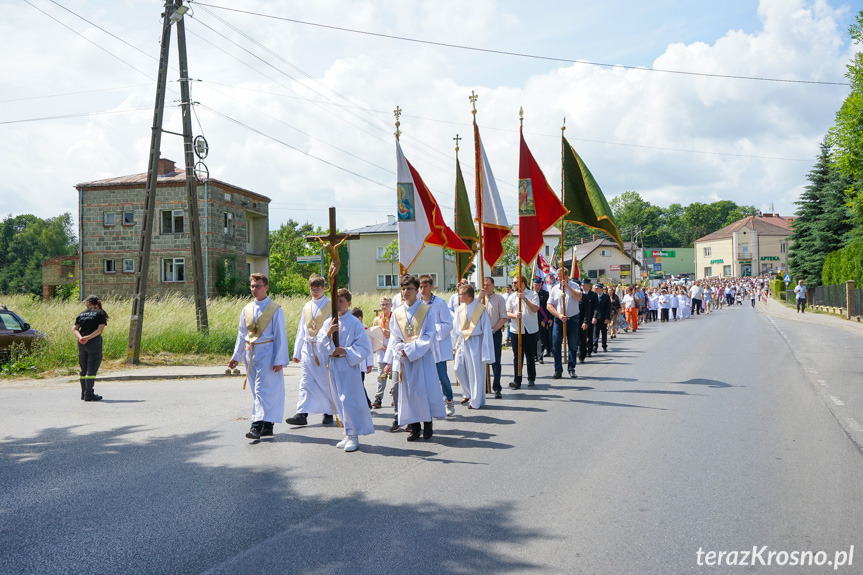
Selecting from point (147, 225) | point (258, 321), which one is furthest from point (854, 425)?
point (147, 225)

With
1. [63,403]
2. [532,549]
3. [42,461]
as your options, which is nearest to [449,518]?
[532,549]

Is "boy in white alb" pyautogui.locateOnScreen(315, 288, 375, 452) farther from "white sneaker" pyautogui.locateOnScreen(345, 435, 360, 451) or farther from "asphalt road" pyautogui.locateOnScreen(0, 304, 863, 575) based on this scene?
"asphalt road" pyautogui.locateOnScreen(0, 304, 863, 575)

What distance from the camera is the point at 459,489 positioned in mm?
5953

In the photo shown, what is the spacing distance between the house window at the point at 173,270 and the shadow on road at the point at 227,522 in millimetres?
36781

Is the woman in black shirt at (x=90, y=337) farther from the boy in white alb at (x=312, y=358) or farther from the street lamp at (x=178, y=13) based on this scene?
the street lamp at (x=178, y=13)

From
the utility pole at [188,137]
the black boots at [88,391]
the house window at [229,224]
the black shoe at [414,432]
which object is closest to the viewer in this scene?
the black shoe at [414,432]

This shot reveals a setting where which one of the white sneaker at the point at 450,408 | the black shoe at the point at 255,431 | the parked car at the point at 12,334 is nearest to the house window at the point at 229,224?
the parked car at the point at 12,334

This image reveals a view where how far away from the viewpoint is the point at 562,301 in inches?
551

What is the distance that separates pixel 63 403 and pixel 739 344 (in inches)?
647

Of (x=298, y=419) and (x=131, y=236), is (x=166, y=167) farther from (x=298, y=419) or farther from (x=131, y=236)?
(x=298, y=419)

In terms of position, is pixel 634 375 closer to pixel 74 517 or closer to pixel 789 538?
pixel 789 538

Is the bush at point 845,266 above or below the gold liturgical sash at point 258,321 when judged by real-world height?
above

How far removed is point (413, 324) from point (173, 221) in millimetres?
37718

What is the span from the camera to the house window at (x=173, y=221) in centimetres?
4284
